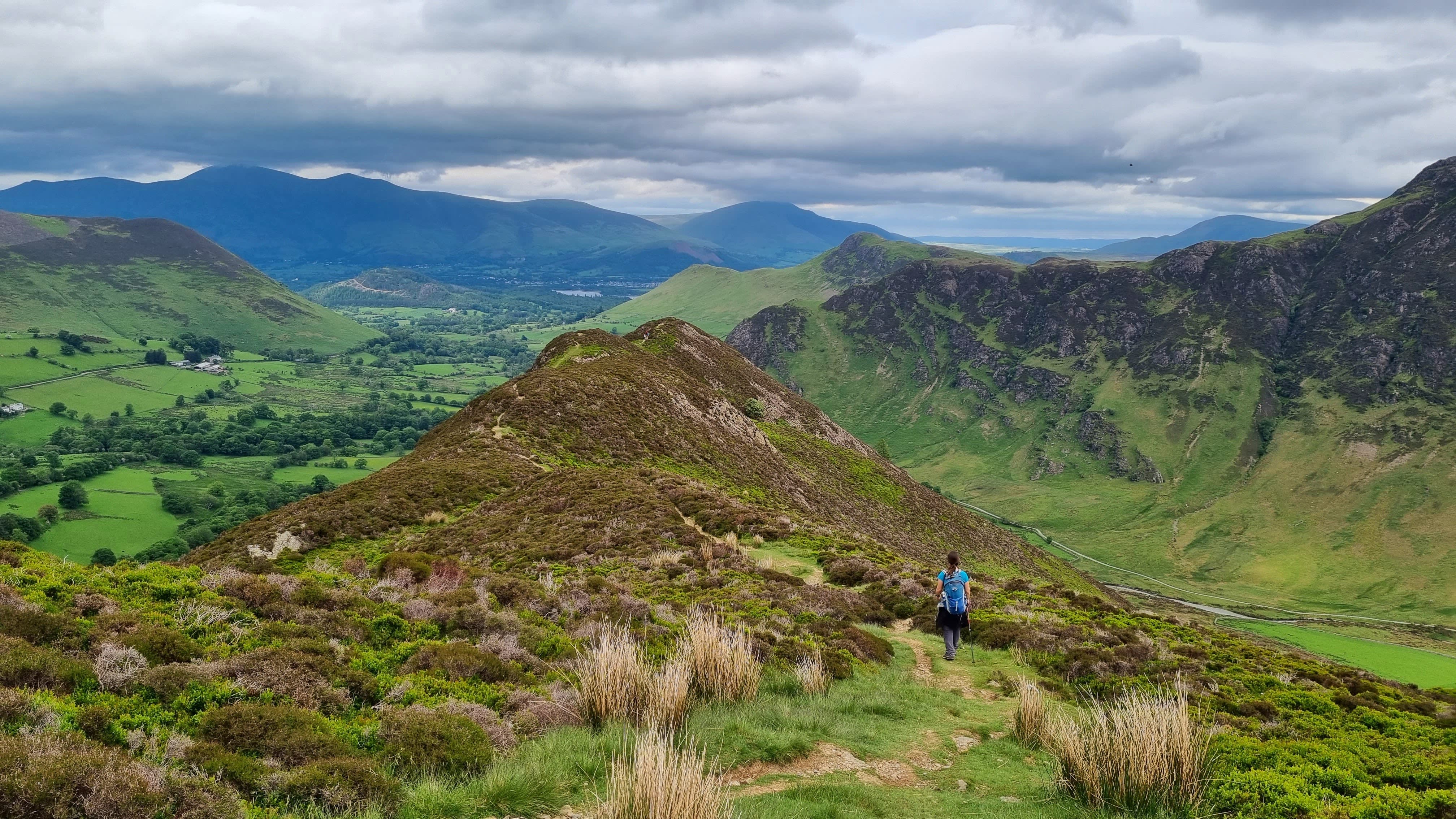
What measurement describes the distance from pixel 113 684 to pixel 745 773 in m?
9.58

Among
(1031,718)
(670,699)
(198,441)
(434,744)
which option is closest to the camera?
(434,744)

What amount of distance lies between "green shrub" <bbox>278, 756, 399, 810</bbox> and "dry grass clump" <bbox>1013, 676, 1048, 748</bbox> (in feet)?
37.9

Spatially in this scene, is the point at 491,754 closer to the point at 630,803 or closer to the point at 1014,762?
the point at 630,803

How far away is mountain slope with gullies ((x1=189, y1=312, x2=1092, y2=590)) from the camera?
3409 cm

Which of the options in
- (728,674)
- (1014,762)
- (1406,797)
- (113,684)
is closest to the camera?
(113,684)

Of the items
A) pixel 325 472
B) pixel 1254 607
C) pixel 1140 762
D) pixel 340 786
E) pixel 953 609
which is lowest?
pixel 1254 607

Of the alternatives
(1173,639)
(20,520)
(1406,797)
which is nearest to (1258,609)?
(1173,639)

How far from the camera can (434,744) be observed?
10.5 metres

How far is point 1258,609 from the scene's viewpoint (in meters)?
165

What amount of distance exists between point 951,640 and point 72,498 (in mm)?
143117

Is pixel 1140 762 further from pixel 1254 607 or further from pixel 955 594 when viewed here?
pixel 1254 607

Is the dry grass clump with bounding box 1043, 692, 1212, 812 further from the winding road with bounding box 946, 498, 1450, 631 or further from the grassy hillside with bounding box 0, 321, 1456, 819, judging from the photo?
the winding road with bounding box 946, 498, 1450, 631

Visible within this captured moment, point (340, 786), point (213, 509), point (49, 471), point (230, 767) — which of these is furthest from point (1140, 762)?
point (49, 471)

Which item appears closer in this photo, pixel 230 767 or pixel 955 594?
pixel 230 767
